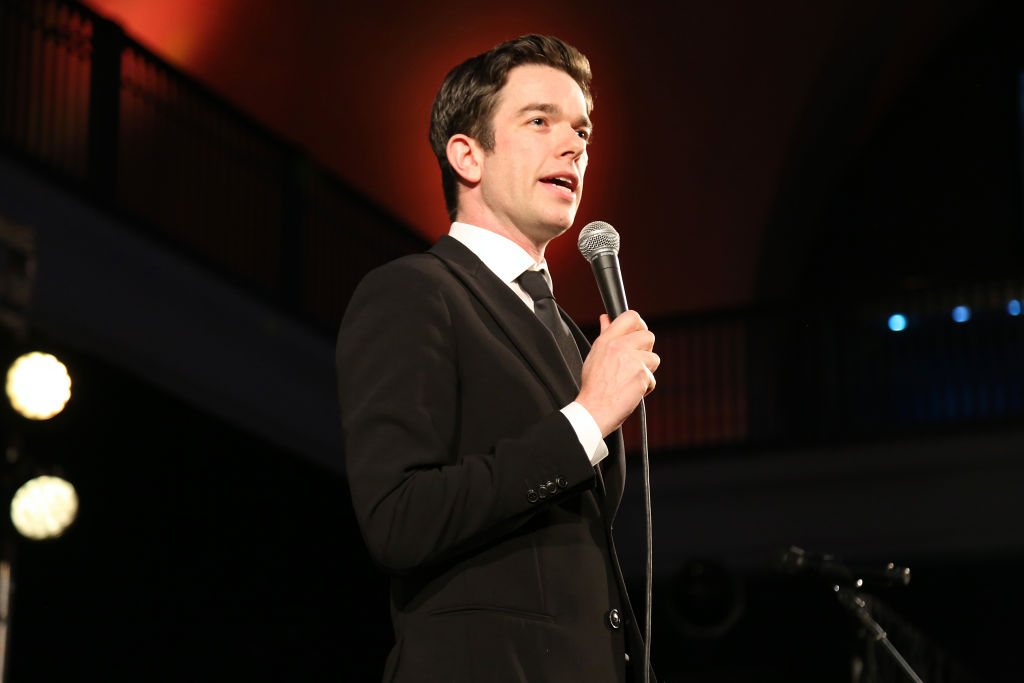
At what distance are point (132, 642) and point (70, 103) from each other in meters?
3.60

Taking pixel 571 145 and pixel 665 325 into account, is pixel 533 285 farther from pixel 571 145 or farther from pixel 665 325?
pixel 665 325

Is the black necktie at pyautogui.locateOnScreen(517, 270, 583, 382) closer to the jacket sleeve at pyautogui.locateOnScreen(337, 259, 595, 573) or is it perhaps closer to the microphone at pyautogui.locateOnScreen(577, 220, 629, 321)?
the microphone at pyautogui.locateOnScreen(577, 220, 629, 321)

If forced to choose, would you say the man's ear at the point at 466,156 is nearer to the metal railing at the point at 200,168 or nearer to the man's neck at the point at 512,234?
the man's neck at the point at 512,234

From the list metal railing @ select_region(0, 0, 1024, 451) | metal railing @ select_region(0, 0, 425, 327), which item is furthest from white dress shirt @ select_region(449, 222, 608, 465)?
metal railing @ select_region(0, 0, 425, 327)

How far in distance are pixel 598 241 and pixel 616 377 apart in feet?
0.98

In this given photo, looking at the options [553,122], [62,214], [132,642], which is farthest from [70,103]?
[553,122]

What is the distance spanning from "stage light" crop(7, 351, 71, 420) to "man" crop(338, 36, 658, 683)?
3558 mm

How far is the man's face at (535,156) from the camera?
192 cm

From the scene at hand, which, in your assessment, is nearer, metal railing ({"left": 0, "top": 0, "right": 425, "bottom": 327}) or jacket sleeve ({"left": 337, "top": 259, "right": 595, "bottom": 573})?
jacket sleeve ({"left": 337, "top": 259, "right": 595, "bottom": 573})

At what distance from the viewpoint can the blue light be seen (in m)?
9.91

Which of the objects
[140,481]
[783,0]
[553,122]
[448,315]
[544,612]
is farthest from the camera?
[783,0]

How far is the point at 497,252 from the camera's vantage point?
1926mm

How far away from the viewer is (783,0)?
414 inches

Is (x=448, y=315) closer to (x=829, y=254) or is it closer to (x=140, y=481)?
(x=140, y=481)
